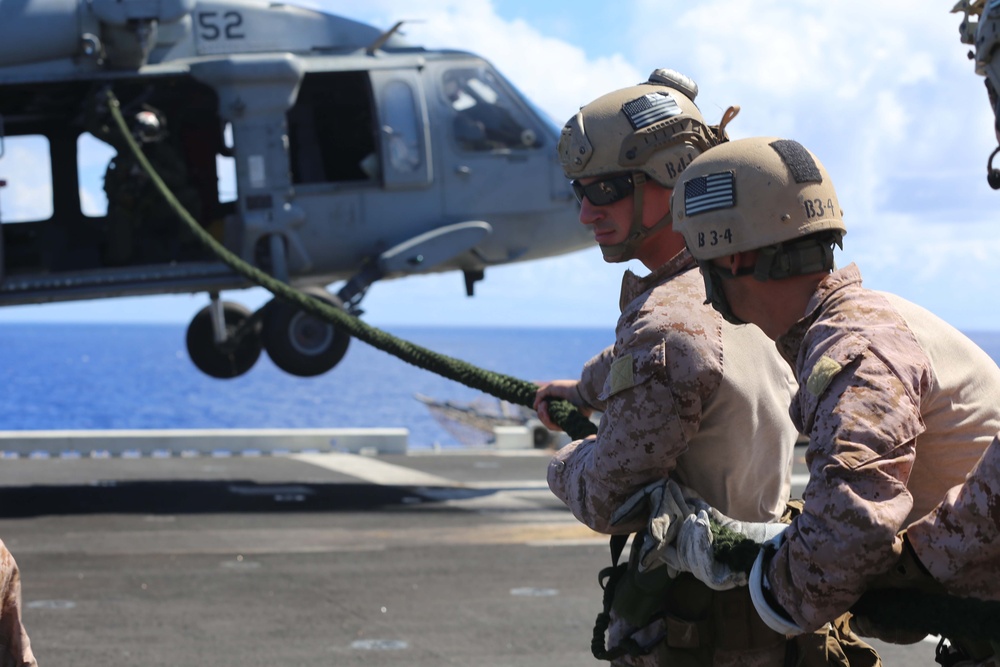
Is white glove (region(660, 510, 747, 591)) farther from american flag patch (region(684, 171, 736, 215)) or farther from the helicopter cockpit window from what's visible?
the helicopter cockpit window

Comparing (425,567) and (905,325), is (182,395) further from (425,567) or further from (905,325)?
(905,325)

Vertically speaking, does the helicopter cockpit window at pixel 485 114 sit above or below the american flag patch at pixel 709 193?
above

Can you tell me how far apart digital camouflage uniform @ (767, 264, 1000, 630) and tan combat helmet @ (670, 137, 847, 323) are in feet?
0.31

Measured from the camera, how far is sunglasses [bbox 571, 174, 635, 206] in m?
3.33

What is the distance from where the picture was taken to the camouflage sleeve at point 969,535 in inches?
86.3

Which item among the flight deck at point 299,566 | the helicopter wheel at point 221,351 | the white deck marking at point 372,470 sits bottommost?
the white deck marking at point 372,470

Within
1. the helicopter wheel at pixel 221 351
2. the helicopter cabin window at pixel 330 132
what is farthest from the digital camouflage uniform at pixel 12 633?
the helicopter wheel at pixel 221 351

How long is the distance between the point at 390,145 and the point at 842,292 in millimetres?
10850

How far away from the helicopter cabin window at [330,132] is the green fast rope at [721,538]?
232 inches

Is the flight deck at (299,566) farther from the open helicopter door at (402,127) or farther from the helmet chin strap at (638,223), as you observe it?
the helmet chin strap at (638,223)

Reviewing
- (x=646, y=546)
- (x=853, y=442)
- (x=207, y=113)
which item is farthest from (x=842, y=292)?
(x=207, y=113)

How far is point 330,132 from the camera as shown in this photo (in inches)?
555

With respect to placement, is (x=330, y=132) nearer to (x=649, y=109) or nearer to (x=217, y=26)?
(x=217, y=26)

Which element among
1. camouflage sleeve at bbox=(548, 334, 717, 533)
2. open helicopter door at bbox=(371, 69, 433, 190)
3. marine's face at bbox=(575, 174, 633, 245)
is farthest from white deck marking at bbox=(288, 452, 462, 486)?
camouflage sleeve at bbox=(548, 334, 717, 533)
